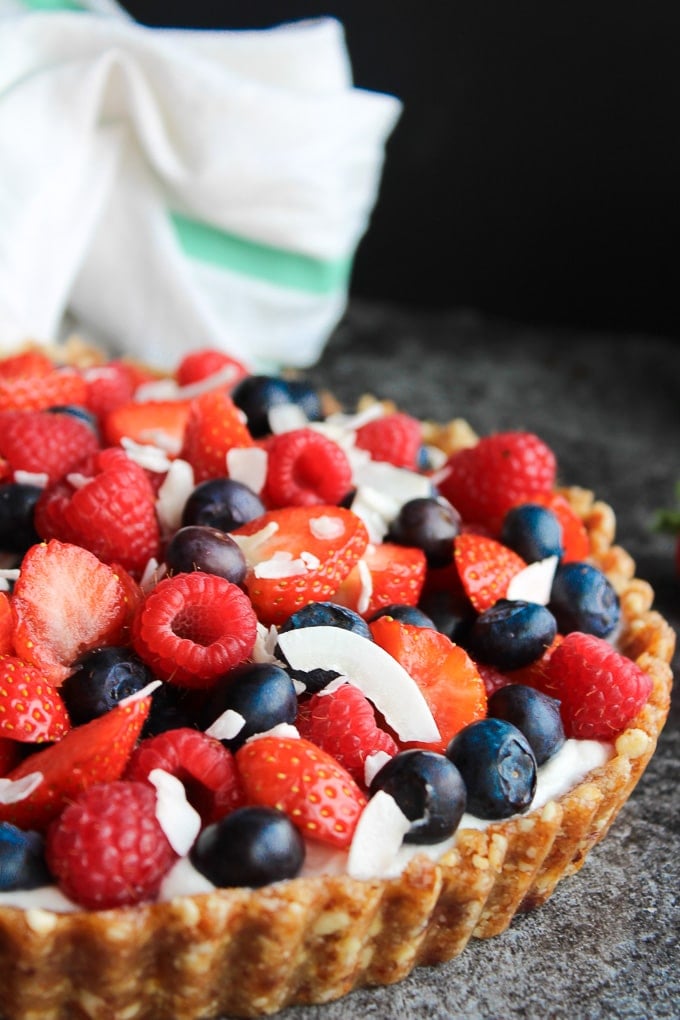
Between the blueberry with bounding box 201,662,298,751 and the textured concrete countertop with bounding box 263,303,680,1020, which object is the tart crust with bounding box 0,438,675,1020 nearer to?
the textured concrete countertop with bounding box 263,303,680,1020

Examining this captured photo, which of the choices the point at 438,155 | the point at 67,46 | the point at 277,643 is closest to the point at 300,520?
the point at 277,643

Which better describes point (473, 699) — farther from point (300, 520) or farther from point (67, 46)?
point (67, 46)

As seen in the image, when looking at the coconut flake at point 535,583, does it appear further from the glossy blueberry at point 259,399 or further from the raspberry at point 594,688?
the glossy blueberry at point 259,399

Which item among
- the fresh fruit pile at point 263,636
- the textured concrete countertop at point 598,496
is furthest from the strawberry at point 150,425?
the textured concrete countertop at point 598,496

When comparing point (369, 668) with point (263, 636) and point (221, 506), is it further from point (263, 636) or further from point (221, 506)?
point (221, 506)

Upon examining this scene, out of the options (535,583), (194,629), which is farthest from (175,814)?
(535,583)

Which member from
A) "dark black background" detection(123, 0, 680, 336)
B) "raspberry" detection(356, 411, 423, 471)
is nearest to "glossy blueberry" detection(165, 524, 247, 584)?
"raspberry" detection(356, 411, 423, 471)

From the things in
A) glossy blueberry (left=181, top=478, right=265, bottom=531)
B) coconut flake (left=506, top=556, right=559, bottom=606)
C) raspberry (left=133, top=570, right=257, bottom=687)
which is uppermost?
raspberry (left=133, top=570, right=257, bottom=687)
